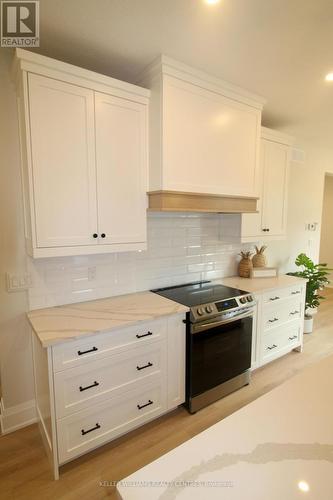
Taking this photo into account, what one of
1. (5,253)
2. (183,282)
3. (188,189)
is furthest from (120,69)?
(183,282)

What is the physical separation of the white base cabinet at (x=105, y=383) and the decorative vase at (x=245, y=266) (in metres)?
1.36

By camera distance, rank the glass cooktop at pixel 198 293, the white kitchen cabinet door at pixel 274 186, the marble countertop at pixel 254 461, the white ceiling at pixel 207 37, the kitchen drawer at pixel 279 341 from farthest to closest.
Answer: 1. the white kitchen cabinet door at pixel 274 186
2. the kitchen drawer at pixel 279 341
3. the glass cooktop at pixel 198 293
4. the white ceiling at pixel 207 37
5. the marble countertop at pixel 254 461

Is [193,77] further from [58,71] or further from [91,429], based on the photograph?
[91,429]

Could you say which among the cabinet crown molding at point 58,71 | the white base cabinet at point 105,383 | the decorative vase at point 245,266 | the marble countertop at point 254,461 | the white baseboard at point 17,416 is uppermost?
the cabinet crown molding at point 58,71

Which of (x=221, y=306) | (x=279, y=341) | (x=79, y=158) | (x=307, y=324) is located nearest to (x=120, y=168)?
(x=79, y=158)

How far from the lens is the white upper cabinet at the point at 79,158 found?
1.60 metres

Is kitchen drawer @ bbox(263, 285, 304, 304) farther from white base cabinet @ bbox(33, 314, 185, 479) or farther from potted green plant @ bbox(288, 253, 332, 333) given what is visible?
white base cabinet @ bbox(33, 314, 185, 479)

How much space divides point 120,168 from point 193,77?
0.89 metres

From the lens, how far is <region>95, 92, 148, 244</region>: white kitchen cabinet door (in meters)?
1.83

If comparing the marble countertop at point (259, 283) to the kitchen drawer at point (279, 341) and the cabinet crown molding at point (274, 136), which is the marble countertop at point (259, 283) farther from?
the cabinet crown molding at point (274, 136)

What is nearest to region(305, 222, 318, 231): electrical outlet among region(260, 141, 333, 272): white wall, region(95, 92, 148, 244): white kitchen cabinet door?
region(260, 141, 333, 272): white wall

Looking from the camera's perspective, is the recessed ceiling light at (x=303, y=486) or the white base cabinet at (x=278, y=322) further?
the white base cabinet at (x=278, y=322)

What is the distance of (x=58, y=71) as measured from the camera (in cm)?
162

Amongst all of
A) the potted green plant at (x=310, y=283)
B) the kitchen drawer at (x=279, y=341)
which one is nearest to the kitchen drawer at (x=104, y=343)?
the kitchen drawer at (x=279, y=341)
